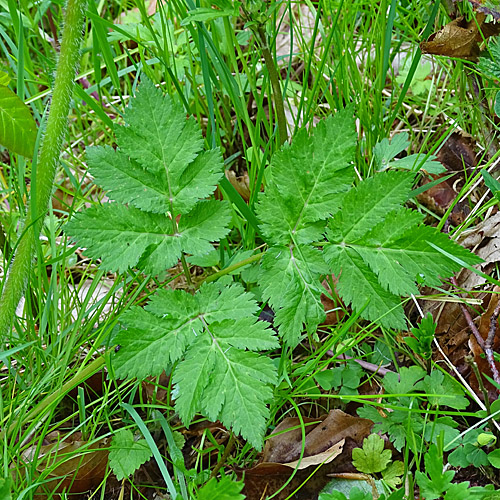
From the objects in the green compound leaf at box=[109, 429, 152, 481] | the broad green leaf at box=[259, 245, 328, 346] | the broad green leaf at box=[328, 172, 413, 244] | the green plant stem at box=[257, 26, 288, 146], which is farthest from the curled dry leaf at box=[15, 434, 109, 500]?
the green plant stem at box=[257, 26, 288, 146]

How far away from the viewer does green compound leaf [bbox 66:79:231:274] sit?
143 centimetres

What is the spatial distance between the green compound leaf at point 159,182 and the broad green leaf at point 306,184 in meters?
0.13

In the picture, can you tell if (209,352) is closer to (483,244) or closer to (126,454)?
(126,454)

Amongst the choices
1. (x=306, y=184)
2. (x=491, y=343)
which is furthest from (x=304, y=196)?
(x=491, y=343)

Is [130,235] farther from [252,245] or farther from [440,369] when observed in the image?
[440,369]

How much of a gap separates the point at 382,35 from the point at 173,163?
1.06 meters

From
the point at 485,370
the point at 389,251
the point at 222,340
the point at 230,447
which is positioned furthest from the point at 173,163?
the point at 485,370

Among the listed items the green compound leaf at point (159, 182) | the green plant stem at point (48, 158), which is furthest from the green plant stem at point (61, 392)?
the green compound leaf at point (159, 182)

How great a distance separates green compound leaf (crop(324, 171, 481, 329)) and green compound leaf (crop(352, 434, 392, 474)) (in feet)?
1.12

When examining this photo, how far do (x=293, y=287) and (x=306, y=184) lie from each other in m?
0.27

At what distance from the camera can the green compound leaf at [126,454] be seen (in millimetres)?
1495

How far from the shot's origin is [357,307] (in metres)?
1.39

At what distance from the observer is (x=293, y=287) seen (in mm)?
1392

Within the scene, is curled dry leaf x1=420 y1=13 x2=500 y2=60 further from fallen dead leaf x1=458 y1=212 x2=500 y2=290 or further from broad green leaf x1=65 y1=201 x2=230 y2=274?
broad green leaf x1=65 y1=201 x2=230 y2=274
